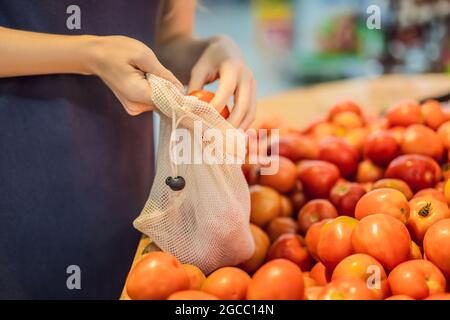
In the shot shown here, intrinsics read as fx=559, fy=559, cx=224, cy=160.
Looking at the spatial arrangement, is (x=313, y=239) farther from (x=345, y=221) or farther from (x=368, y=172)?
(x=368, y=172)

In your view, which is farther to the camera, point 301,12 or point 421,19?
point 301,12

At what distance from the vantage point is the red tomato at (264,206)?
1287 mm

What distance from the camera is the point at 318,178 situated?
1381 mm

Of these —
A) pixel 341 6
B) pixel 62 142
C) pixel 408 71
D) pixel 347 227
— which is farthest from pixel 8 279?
pixel 341 6

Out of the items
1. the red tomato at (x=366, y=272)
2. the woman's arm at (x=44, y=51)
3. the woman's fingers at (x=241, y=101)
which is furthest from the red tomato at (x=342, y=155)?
the woman's arm at (x=44, y=51)

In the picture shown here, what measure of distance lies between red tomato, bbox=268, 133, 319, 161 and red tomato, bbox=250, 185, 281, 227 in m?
0.20

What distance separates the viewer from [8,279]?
120 cm

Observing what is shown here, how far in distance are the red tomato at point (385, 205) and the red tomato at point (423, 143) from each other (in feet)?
1.21

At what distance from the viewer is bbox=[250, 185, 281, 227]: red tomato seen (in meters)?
1.29

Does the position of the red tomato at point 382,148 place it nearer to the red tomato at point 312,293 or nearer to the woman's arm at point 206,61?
the woman's arm at point 206,61

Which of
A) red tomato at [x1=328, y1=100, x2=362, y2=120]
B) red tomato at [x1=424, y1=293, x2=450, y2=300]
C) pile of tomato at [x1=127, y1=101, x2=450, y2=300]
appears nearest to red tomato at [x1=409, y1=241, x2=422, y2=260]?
pile of tomato at [x1=127, y1=101, x2=450, y2=300]

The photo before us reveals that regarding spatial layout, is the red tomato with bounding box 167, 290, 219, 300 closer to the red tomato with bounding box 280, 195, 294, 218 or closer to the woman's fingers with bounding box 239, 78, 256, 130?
the woman's fingers with bounding box 239, 78, 256, 130
